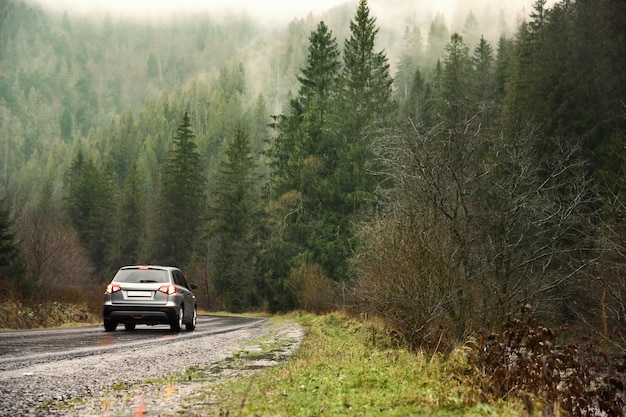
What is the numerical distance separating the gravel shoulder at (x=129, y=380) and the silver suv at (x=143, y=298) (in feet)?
13.8

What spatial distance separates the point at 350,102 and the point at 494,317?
1290 inches

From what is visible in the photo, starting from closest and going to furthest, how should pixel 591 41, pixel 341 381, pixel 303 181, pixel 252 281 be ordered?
pixel 341 381
pixel 591 41
pixel 303 181
pixel 252 281

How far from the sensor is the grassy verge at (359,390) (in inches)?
227

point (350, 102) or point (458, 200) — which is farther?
point (350, 102)

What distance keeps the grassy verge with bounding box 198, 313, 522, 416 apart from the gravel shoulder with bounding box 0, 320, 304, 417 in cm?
46

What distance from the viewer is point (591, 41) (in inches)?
1547

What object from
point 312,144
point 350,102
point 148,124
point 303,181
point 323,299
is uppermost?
point 148,124

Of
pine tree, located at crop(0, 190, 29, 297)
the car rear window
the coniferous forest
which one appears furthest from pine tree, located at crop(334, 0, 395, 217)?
the car rear window

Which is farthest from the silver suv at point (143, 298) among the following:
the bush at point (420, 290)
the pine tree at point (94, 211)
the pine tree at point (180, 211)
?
the pine tree at point (94, 211)

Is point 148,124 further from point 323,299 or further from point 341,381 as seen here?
point 341,381

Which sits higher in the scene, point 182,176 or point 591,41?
point 591,41

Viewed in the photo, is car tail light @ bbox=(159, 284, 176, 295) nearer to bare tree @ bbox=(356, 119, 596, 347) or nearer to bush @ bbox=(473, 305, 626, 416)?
bare tree @ bbox=(356, 119, 596, 347)

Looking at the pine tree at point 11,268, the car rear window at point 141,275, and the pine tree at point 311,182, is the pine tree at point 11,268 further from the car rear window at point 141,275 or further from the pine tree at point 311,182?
the pine tree at point 311,182

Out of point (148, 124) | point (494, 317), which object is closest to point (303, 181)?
point (494, 317)
